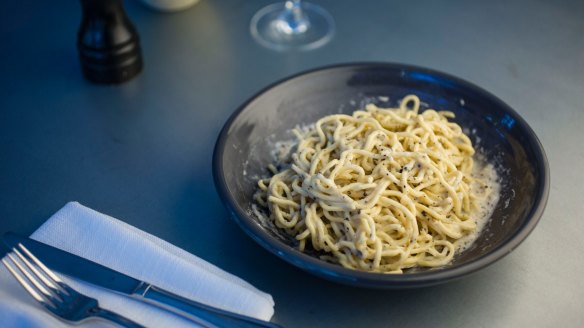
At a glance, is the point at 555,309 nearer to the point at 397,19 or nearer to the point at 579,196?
the point at 579,196

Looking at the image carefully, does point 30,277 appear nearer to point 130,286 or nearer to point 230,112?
point 130,286

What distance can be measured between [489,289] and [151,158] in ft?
1.90

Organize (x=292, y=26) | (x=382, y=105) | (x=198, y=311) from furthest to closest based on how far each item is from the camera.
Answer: (x=292, y=26) < (x=382, y=105) < (x=198, y=311)

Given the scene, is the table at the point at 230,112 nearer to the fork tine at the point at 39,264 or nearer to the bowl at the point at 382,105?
the bowl at the point at 382,105

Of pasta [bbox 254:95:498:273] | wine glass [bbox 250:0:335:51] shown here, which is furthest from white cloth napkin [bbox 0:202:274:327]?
wine glass [bbox 250:0:335:51]

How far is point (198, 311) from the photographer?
78 centimetres

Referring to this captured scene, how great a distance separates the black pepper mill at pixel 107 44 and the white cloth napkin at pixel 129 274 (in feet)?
1.30

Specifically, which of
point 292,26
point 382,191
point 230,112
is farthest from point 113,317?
point 292,26

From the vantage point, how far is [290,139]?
109cm

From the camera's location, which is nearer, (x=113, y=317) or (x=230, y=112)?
(x=113, y=317)

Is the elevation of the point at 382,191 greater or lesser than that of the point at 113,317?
greater

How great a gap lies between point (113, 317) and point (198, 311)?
99mm

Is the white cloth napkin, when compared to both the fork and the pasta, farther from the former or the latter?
the pasta

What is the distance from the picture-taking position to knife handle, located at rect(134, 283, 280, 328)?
75cm
